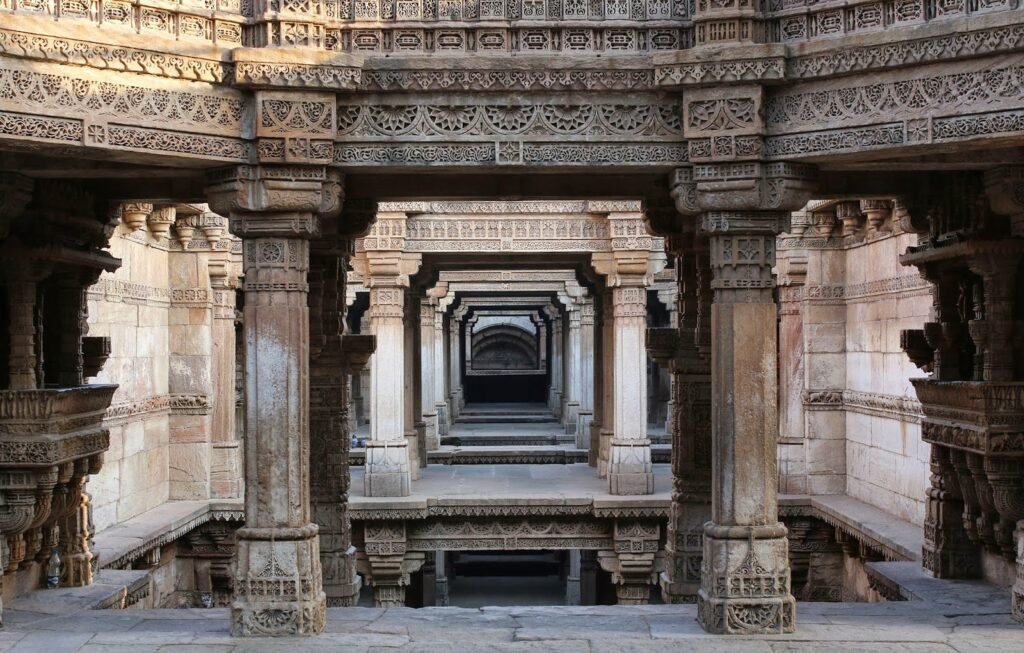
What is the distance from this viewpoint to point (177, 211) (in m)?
12.4

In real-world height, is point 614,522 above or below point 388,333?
below

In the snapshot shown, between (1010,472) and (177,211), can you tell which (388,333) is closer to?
(177,211)

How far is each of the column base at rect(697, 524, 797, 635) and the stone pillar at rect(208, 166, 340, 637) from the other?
209 centimetres

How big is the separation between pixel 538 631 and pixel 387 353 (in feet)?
25.9

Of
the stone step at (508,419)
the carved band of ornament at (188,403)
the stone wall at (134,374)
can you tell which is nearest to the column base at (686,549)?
the stone wall at (134,374)

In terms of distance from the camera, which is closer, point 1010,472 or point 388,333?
point 1010,472

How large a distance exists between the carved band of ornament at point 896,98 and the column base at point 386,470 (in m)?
8.53

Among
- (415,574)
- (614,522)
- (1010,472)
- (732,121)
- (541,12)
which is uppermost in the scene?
(541,12)

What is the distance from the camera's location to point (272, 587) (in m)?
5.89

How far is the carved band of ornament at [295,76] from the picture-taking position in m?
5.79

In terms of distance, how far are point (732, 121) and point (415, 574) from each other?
10.7 metres

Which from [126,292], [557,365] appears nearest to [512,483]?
[126,292]

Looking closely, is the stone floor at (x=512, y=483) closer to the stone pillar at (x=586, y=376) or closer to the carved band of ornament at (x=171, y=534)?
the carved band of ornament at (x=171, y=534)

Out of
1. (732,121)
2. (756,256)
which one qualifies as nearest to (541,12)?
(732,121)
